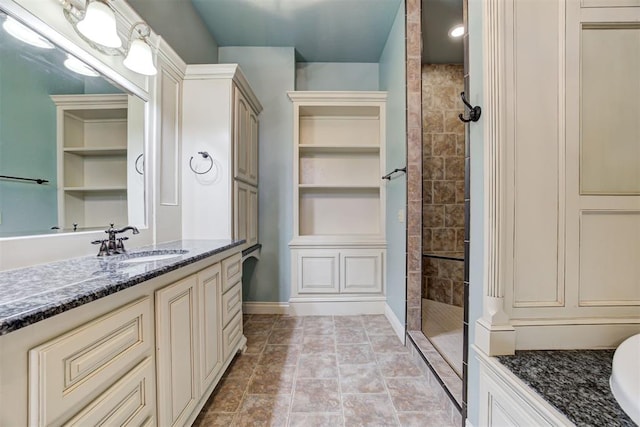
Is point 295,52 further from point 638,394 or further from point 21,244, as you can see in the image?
point 638,394

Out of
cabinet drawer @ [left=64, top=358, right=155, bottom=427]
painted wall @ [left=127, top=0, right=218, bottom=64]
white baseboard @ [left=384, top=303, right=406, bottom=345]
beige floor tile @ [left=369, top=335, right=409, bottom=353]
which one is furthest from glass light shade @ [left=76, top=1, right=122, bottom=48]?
white baseboard @ [left=384, top=303, right=406, bottom=345]

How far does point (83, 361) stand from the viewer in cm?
69

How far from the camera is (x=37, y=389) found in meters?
0.58

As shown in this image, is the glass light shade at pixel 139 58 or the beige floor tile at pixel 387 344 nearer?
the glass light shade at pixel 139 58

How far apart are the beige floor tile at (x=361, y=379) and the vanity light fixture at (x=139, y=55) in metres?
2.28

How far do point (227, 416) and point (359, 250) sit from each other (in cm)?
Result: 180

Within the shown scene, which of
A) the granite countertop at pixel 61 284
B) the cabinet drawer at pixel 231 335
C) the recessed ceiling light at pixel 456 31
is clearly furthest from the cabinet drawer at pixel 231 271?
the recessed ceiling light at pixel 456 31

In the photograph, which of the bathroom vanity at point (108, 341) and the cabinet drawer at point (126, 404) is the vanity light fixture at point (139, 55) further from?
the cabinet drawer at point (126, 404)

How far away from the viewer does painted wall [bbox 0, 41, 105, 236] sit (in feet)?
3.16

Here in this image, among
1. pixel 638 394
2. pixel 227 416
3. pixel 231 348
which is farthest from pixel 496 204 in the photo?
pixel 231 348

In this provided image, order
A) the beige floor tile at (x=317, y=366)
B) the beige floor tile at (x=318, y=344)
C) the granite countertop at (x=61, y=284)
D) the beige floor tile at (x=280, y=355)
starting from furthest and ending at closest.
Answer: the beige floor tile at (x=318, y=344) < the beige floor tile at (x=280, y=355) < the beige floor tile at (x=317, y=366) < the granite countertop at (x=61, y=284)

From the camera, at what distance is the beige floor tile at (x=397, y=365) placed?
1.76m

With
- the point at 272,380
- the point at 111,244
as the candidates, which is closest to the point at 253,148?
the point at 111,244

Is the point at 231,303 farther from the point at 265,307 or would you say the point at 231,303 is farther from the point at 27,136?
the point at 27,136
